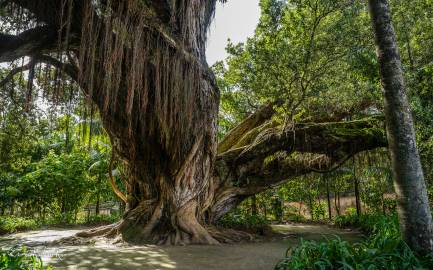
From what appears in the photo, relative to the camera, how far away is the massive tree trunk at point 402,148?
2.93 m

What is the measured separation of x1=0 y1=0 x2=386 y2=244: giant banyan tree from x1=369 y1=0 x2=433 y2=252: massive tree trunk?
8.17ft

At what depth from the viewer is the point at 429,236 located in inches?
114

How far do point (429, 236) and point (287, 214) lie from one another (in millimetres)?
10408

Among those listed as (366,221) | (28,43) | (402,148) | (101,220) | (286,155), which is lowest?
(101,220)

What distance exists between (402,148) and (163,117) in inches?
123

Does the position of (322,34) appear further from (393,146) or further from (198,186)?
(198,186)

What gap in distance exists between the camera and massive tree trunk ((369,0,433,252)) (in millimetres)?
2926

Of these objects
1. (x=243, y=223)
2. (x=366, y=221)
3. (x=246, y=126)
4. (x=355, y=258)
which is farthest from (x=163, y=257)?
(x=246, y=126)

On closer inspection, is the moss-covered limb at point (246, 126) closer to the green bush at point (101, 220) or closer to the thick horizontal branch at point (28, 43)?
the green bush at point (101, 220)

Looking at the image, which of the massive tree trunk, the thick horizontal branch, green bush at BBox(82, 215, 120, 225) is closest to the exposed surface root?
the thick horizontal branch

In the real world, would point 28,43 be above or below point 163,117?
above

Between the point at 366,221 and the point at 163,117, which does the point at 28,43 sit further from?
the point at 366,221

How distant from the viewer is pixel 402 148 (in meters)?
3.00

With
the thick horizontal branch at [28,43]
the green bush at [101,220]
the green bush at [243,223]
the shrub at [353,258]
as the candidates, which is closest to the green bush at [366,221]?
the green bush at [243,223]
